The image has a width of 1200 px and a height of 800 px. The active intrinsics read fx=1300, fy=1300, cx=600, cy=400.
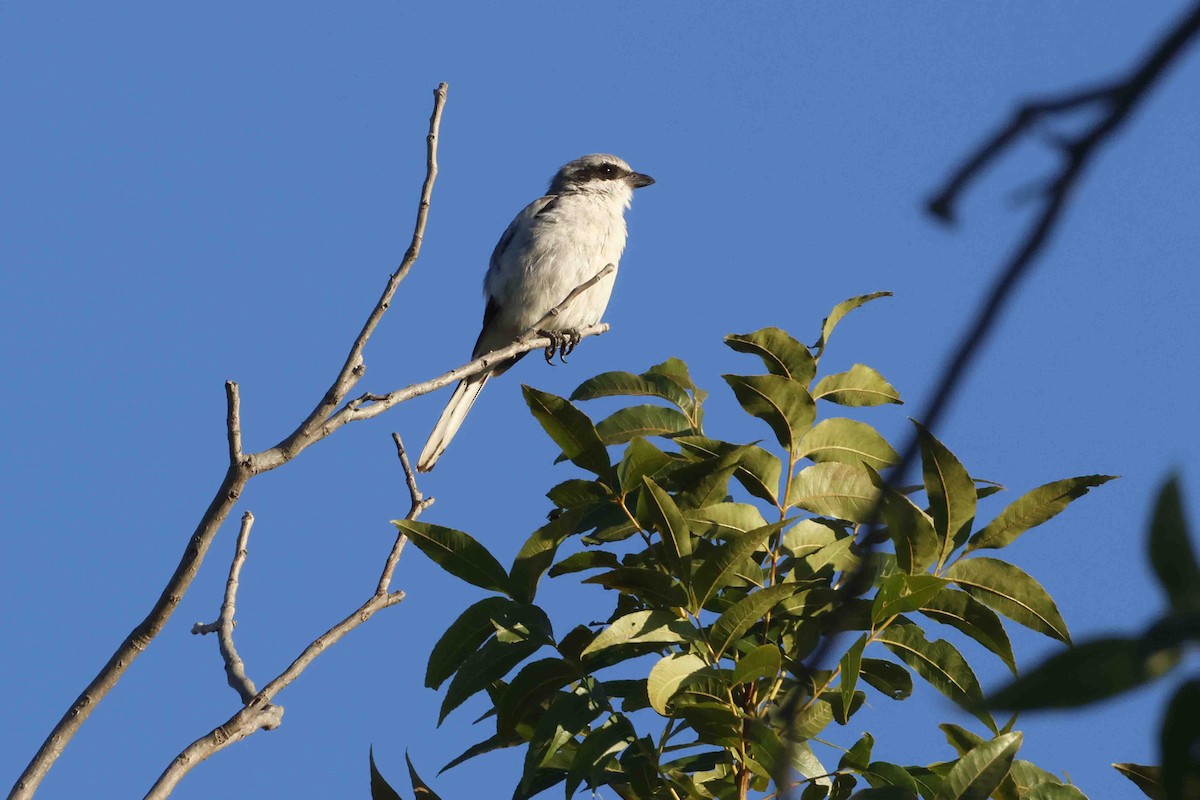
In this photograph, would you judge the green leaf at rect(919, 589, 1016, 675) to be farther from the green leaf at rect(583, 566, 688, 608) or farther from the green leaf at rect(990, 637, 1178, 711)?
the green leaf at rect(990, 637, 1178, 711)

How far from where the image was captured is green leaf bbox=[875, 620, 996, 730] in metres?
2.84

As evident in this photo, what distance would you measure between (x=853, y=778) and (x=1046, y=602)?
0.56m

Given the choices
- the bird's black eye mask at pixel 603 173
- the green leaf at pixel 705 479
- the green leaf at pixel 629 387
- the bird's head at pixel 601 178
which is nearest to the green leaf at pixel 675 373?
the green leaf at pixel 629 387

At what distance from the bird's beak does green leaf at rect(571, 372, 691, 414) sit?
7179 mm

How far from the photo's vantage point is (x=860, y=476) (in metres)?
3.04

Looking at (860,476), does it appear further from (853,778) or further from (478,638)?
(478,638)

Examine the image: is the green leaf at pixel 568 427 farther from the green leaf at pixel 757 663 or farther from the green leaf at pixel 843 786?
the green leaf at pixel 843 786

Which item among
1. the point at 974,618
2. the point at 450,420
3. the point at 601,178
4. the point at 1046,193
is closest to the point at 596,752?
the point at 974,618

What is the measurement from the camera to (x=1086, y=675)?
0.77 m

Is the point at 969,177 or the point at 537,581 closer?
the point at 969,177

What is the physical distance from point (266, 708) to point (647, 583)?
36.3 inches

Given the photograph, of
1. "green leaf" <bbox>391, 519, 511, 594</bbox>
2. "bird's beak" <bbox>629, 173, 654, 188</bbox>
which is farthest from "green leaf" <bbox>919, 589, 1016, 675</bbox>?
"bird's beak" <bbox>629, 173, 654, 188</bbox>

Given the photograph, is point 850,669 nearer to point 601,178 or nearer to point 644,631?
point 644,631

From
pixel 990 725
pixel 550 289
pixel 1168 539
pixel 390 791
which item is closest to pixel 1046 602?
pixel 990 725
